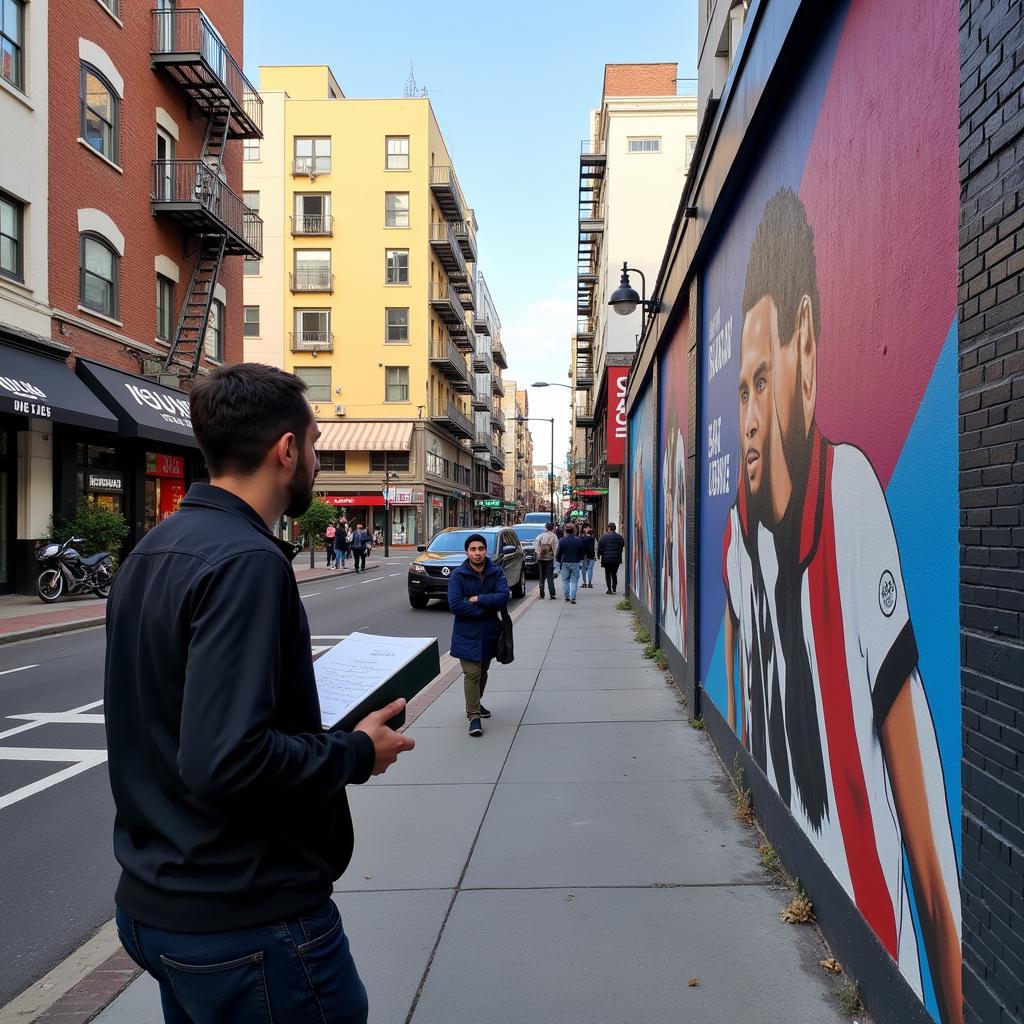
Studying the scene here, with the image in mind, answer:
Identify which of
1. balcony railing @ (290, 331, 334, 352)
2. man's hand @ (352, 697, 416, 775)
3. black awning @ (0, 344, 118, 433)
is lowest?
man's hand @ (352, 697, 416, 775)

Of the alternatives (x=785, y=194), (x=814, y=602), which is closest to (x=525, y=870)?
(x=814, y=602)

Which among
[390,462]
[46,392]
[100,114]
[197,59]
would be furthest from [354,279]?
[46,392]

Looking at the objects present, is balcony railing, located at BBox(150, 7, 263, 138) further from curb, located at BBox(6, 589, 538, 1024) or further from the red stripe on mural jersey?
the red stripe on mural jersey

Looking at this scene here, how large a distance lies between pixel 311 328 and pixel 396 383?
227 inches

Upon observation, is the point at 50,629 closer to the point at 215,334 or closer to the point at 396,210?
the point at 215,334

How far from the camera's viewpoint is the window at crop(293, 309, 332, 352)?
49.8 metres

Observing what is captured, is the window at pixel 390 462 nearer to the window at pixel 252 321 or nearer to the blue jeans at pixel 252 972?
the window at pixel 252 321

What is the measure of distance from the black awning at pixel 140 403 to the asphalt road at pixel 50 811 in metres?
7.88

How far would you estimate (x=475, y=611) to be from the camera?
7539 mm

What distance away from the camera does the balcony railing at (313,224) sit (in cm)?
4947

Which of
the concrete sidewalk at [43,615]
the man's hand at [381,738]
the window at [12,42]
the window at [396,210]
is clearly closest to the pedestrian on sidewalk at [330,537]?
the concrete sidewalk at [43,615]

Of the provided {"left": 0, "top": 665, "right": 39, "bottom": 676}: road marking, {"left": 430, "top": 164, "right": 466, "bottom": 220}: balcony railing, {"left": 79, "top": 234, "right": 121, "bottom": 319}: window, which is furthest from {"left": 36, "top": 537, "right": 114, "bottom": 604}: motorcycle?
{"left": 430, "top": 164, "right": 466, "bottom": 220}: balcony railing

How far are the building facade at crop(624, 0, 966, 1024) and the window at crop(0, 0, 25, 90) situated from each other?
651 inches

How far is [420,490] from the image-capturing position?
161ft
